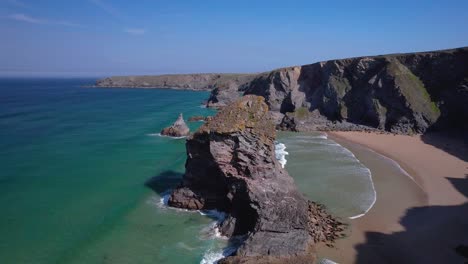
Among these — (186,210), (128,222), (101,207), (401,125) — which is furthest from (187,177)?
(401,125)

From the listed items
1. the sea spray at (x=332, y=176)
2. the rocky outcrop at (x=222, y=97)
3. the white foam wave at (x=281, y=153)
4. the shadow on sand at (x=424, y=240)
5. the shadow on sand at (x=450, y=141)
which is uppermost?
the rocky outcrop at (x=222, y=97)

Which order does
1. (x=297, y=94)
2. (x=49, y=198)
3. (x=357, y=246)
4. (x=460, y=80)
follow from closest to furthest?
(x=357, y=246) < (x=49, y=198) < (x=460, y=80) < (x=297, y=94)

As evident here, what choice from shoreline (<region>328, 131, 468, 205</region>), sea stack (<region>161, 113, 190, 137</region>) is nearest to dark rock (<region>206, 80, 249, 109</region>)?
sea stack (<region>161, 113, 190, 137</region>)

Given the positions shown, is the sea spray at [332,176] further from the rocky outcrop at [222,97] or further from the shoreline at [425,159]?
the rocky outcrop at [222,97]

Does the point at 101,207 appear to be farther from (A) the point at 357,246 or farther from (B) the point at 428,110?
(B) the point at 428,110

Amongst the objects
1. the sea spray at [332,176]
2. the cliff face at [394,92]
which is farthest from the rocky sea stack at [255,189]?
the cliff face at [394,92]
